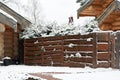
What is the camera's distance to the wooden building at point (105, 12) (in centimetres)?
2062

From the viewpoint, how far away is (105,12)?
68.6 feet

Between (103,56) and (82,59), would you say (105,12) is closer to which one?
(82,59)

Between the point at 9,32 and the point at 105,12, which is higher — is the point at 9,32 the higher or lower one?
the lower one

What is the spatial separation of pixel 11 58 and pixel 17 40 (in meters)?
1.31

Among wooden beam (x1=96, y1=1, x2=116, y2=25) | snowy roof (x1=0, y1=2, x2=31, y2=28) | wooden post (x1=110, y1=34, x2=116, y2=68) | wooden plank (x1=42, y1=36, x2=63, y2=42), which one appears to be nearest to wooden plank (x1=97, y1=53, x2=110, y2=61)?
wooden post (x1=110, y1=34, x2=116, y2=68)

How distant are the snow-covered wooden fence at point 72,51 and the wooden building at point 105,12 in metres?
2.12

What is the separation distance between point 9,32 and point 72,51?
5.55 m

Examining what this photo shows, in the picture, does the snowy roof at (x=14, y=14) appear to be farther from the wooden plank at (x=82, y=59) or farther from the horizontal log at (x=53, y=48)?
the wooden plank at (x=82, y=59)

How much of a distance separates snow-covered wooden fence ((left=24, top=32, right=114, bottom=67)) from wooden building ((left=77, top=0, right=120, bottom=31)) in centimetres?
212

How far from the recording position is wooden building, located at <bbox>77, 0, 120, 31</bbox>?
67.7 ft

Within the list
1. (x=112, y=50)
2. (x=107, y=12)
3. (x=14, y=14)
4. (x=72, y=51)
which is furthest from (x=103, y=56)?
(x=14, y=14)

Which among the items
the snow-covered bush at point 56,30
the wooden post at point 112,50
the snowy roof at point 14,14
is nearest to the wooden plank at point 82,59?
the wooden post at point 112,50

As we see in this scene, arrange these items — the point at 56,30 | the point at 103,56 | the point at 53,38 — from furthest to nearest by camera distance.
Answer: the point at 56,30, the point at 53,38, the point at 103,56

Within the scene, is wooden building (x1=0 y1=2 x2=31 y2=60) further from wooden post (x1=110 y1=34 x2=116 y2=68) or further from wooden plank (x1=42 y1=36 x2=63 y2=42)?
wooden post (x1=110 y1=34 x2=116 y2=68)
